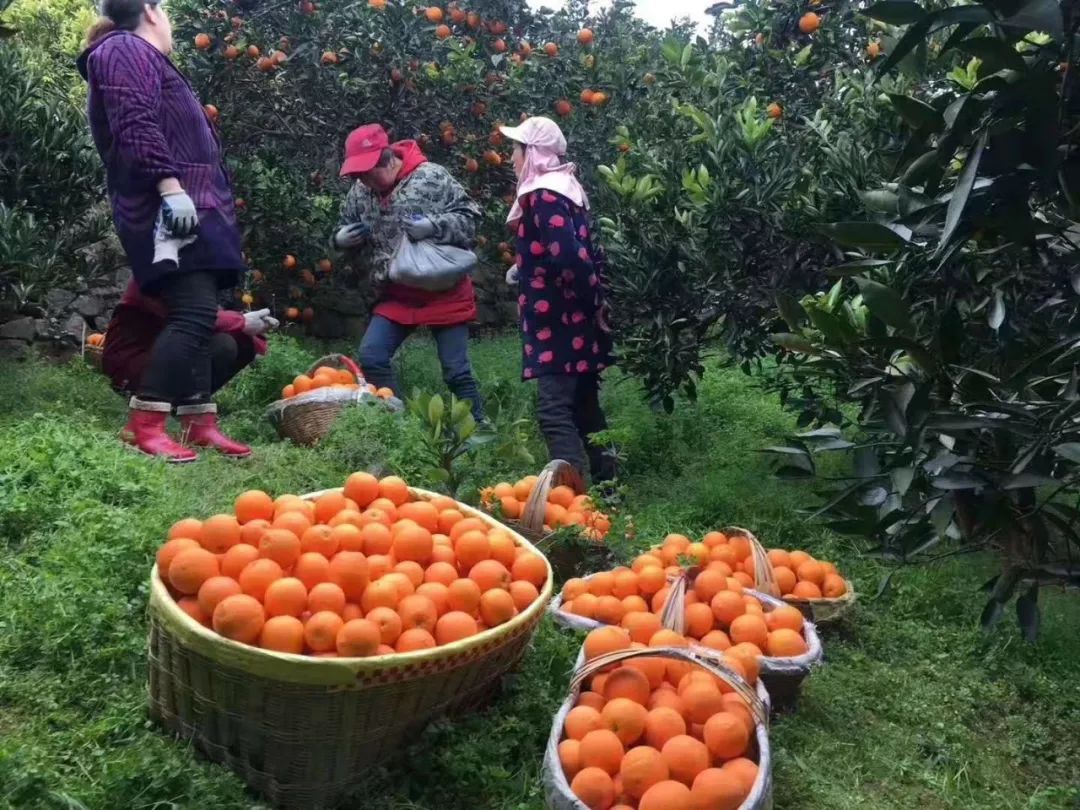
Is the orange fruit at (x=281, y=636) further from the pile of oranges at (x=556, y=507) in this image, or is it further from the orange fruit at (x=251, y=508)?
the pile of oranges at (x=556, y=507)

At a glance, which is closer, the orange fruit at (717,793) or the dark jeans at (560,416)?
the orange fruit at (717,793)

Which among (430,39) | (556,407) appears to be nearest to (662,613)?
(556,407)

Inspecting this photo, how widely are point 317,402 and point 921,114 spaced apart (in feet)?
11.9

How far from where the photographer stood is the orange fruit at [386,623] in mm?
2186

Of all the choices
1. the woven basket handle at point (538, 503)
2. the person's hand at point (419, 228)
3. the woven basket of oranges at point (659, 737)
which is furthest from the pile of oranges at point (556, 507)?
the person's hand at point (419, 228)

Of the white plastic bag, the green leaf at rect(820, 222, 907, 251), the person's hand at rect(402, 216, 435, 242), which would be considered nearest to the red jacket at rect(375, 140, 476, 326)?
the white plastic bag

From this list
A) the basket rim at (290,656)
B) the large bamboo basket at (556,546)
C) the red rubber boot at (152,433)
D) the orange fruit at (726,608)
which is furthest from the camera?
the red rubber boot at (152,433)

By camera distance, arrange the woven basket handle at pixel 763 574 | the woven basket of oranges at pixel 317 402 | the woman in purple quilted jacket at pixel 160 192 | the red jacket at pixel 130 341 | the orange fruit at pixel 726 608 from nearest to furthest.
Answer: the orange fruit at pixel 726 608 → the woven basket handle at pixel 763 574 → the woman in purple quilted jacket at pixel 160 192 → the red jacket at pixel 130 341 → the woven basket of oranges at pixel 317 402

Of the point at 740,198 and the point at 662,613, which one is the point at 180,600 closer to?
the point at 662,613

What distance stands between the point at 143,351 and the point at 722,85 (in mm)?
3074

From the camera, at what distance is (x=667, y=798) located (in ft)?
6.82

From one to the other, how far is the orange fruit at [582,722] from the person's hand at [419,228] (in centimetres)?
342

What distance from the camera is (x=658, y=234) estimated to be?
15.1ft

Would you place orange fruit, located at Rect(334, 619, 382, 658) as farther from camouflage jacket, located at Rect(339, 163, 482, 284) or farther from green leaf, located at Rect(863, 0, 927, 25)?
camouflage jacket, located at Rect(339, 163, 482, 284)
